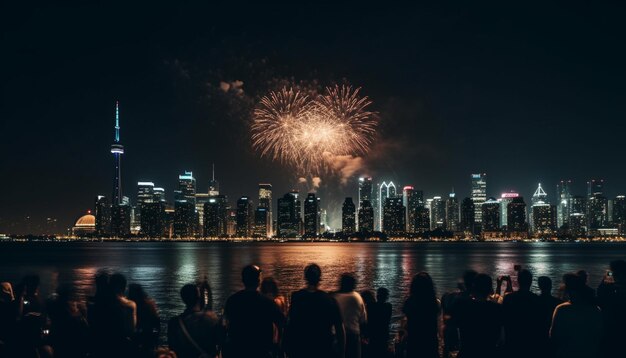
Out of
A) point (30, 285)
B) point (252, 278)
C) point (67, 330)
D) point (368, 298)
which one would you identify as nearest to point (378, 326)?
point (368, 298)

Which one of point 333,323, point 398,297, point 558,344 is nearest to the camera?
point 333,323

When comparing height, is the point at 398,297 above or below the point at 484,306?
below

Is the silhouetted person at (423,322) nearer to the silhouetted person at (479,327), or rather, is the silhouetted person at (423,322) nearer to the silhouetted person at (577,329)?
the silhouetted person at (479,327)

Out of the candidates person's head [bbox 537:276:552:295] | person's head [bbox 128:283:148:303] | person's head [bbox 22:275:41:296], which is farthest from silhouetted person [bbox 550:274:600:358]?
person's head [bbox 22:275:41:296]

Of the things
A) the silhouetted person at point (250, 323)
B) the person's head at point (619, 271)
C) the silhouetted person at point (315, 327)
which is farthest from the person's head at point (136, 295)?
the person's head at point (619, 271)

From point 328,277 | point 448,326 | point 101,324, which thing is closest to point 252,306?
point 101,324

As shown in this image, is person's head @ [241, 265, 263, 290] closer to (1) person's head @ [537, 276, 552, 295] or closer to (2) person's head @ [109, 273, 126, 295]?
(2) person's head @ [109, 273, 126, 295]

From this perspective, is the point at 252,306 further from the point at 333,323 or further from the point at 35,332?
the point at 35,332
